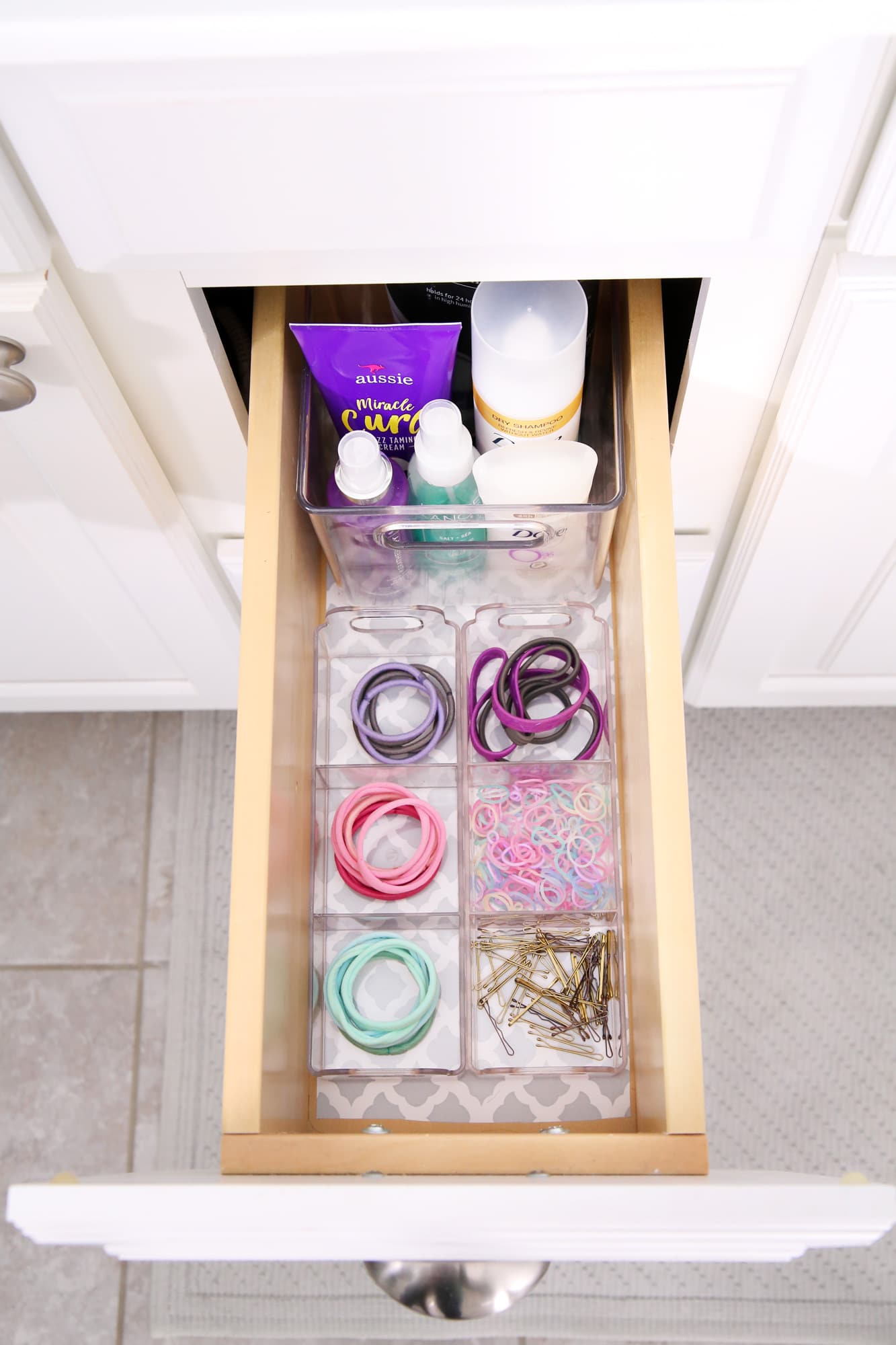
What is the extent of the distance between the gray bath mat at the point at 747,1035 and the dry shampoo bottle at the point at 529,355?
77cm

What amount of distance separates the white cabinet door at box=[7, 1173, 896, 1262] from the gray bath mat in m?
0.82

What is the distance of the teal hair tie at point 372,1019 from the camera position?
2.31ft

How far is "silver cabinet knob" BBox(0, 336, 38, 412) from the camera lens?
63cm

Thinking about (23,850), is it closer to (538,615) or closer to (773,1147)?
(538,615)

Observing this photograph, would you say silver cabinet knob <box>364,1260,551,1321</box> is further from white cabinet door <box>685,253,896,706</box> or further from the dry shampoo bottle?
the dry shampoo bottle

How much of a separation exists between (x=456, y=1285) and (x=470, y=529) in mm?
738

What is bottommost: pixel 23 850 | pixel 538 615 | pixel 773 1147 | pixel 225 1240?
pixel 773 1147

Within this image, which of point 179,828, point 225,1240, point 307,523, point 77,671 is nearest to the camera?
point 225,1240

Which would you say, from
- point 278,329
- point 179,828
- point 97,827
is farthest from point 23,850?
point 278,329

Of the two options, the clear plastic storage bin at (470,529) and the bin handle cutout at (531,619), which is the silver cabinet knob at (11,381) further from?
the bin handle cutout at (531,619)

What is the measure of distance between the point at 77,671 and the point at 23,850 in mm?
300

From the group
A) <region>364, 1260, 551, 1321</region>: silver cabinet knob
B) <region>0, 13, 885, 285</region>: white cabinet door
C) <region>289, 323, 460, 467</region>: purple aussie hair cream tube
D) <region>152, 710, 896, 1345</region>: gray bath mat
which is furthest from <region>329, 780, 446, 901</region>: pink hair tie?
<region>152, 710, 896, 1345</region>: gray bath mat

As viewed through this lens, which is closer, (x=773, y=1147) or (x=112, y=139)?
(x=112, y=139)

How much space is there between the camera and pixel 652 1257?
1.60 feet
